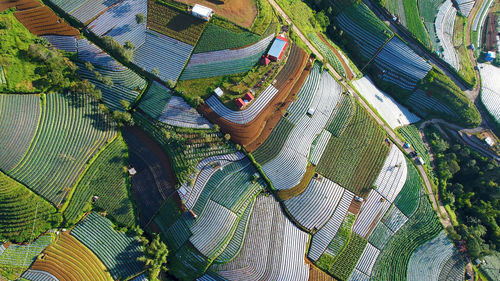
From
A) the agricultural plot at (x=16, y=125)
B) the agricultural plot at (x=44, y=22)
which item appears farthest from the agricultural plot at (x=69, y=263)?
the agricultural plot at (x=44, y=22)

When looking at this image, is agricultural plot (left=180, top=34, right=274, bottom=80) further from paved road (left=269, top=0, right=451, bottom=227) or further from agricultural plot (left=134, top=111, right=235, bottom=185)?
agricultural plot (left=134, top=111, right=235, bottom=185)

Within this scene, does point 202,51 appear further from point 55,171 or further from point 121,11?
point 55,171

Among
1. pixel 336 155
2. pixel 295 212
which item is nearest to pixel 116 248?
pixel 295 212

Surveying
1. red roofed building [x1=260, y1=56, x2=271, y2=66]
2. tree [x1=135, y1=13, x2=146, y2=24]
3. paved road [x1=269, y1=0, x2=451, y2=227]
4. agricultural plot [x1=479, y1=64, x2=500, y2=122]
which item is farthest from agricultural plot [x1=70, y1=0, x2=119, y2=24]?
agricultural plot [x1=479, y1=64, x2=500, y2=122]

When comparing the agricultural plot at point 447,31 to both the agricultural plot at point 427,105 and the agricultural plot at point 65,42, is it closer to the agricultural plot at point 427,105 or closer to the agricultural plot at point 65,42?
the agricultural plot at point 427,105

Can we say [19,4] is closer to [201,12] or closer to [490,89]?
[201,12]

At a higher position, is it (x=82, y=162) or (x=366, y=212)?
(x=366, y=212)
